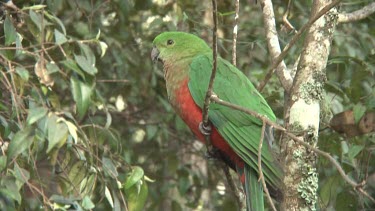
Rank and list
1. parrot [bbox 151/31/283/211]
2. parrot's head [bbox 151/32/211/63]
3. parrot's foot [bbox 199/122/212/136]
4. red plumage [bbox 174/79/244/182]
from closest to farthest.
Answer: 1. parrot [bbox 151/31/283/211]
2. parrot's foot [bbox 199/122/212/136]
3. red plumage [bbox 174/79/244/182]
4. parrot's head [bbox 151/32/211/63]

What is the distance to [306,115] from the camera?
9.00 feet

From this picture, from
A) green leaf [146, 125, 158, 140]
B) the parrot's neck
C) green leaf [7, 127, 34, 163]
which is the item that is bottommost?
green leaf [146, 125, 158, 140]

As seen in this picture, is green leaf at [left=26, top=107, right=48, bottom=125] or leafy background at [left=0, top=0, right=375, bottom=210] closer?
green leaf at [left=26, top=107, right=48, bottom=125]

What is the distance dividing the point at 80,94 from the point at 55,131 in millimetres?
353

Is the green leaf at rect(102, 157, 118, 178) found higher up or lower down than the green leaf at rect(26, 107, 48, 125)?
lower down

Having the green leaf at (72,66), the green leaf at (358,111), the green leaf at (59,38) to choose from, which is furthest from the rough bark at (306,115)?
the green leaf at (59,38)

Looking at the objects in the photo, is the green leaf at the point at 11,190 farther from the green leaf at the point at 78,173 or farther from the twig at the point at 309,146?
the twig at the point at 309,146

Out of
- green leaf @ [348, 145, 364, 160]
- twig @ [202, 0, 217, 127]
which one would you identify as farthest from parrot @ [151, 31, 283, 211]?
green leaf @ [348, 145, 364, 160]

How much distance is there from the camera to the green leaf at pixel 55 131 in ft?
8.02

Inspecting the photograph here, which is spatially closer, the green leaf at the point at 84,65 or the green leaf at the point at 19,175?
the green leaf at the point at 19,175

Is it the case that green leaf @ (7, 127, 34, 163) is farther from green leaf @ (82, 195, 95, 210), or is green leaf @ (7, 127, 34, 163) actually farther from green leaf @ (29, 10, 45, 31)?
green leaf @ (29, 10, 45, 31)

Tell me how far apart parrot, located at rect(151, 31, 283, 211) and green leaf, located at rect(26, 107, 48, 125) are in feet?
3.33

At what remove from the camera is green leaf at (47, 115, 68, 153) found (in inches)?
96.2

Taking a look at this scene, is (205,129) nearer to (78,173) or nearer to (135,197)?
(135,197)
